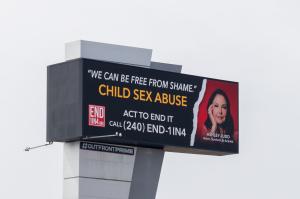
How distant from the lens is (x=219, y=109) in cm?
11050

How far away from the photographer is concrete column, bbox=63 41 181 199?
105 meters

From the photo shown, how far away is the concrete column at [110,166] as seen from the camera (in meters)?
105

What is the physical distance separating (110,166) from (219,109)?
7.40m

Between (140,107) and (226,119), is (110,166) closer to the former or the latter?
(140,107)

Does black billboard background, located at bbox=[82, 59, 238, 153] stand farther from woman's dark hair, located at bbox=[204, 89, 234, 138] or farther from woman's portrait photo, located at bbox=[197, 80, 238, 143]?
woman's dark hair, located at bbox=[204, 89, 234, 138]

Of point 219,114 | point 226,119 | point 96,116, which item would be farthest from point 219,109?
point 96,116

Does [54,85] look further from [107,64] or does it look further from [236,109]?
[236,109]

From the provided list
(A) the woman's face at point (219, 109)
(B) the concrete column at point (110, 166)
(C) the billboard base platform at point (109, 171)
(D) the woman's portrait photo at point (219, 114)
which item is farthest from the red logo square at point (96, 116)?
(A) the woman's face at point (219, 109)

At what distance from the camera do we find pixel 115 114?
10625cm

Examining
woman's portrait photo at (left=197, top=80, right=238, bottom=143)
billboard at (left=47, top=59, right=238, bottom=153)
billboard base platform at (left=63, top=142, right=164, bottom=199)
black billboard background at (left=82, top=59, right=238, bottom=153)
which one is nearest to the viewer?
billboard base platform at (left=63, top=142, right=164, bottom=199)

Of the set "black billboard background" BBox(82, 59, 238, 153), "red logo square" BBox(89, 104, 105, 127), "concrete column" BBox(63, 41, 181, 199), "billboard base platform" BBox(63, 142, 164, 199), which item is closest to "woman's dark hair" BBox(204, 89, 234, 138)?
"black billboard background" BBox(82, 59, 238, 153)

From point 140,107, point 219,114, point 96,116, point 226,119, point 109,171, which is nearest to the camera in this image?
point 96,116

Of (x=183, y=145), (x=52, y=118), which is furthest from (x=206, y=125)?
(x=52, y=118)

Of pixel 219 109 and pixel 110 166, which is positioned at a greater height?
pixel 219 109
